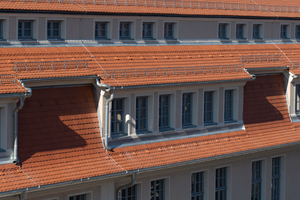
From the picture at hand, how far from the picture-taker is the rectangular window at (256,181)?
1555 inches

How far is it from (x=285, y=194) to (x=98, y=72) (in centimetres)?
1627

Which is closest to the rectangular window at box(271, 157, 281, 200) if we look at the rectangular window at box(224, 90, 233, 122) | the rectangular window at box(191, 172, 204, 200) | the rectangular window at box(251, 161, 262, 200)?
the rectangular window at box(251, 161, 262, 200)

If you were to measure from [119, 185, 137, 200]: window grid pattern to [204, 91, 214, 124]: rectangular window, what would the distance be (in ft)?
20.5

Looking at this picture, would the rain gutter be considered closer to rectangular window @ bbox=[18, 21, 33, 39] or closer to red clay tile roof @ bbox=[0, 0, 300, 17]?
rectangular window @ bbox=[18, 21, 33, 39]

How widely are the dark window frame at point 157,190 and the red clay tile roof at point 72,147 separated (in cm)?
181

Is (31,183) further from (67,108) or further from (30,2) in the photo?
(30,2)

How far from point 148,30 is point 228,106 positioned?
6.38 m

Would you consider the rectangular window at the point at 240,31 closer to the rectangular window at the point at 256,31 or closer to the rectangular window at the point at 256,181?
the rectangular window at the point at 256,31

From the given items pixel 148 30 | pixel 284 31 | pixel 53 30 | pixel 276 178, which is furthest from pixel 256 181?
pixel 53 30

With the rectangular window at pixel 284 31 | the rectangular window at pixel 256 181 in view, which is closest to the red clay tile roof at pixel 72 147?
the rectangular window at pixel 256 181

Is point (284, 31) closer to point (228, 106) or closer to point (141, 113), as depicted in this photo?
point (228, 106)

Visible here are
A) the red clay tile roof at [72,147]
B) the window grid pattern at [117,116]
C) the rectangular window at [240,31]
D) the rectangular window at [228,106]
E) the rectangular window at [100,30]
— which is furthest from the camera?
the rectangular window at [240,31]

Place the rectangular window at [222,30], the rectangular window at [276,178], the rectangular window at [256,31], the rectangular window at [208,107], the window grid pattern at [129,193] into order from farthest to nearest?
the rectangular window at [256,31], the rectangular window at [222,30], the rectangular window at [276,178], the rectangular window at [208,107], the window grid pattern at [129,193]

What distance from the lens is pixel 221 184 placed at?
37.7 meters
